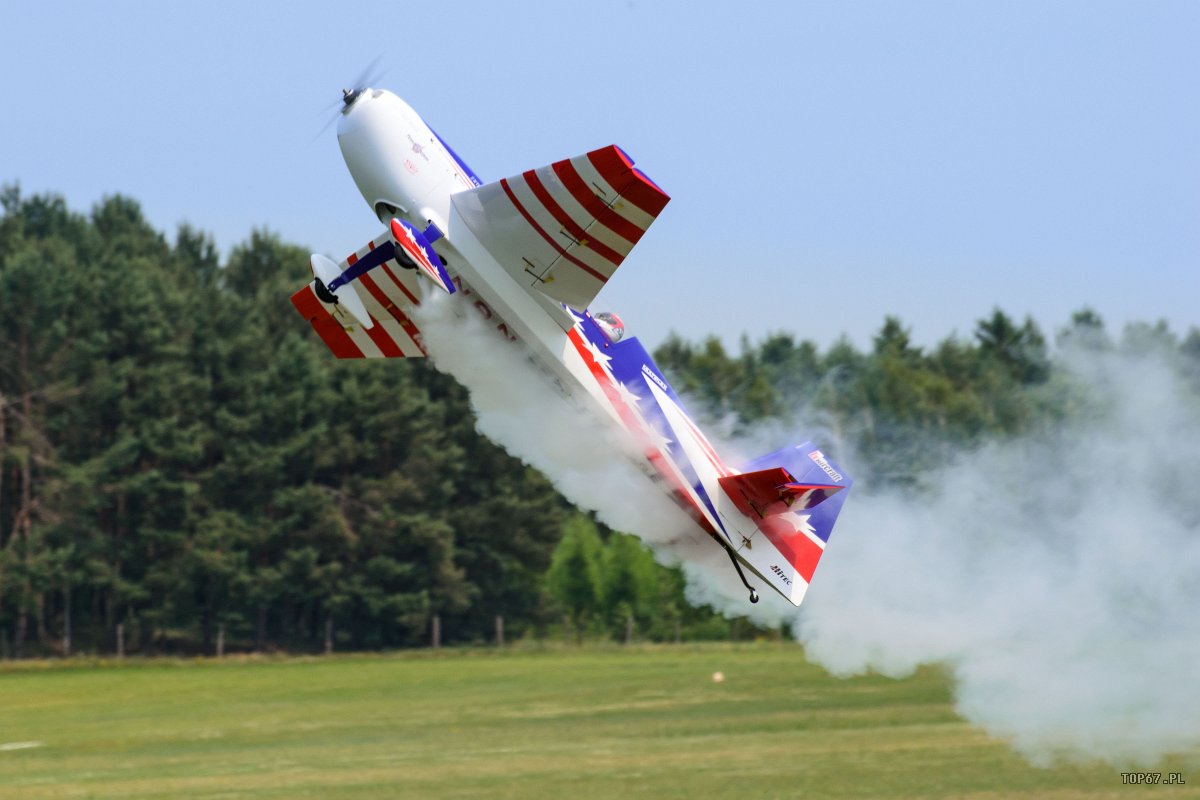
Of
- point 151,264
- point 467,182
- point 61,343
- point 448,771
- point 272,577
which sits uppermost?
point 151,264

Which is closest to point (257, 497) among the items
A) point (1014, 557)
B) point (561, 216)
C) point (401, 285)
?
point (1014, 557)

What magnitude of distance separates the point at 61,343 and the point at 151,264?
49.9 ft

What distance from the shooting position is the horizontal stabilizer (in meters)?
21.4

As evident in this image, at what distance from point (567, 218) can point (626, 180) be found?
3.33ft

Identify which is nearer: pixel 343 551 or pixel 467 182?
pixel 467 182

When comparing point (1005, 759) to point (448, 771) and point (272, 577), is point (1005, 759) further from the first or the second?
point (272, 577)

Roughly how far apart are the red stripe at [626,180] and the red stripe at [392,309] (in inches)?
162

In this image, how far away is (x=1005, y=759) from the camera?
31.8m

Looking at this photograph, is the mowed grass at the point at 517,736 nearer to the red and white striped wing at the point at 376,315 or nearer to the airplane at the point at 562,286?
the airplane at the point at 562,286

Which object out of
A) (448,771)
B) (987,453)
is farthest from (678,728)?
(987,453)

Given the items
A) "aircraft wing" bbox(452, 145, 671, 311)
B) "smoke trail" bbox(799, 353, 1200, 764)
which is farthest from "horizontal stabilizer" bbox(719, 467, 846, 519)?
"smoke trail" bbox(799, 353, 1200, 764)

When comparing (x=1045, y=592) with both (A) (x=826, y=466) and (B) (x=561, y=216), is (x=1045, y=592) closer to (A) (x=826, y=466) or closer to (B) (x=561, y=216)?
(A) (x=826, y=466)

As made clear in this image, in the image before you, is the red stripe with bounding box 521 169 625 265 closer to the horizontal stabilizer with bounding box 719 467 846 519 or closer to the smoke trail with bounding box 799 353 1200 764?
the horizontal stabilizer with bounding box 719 467 846 519

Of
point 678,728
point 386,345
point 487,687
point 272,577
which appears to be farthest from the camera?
point 272,577
